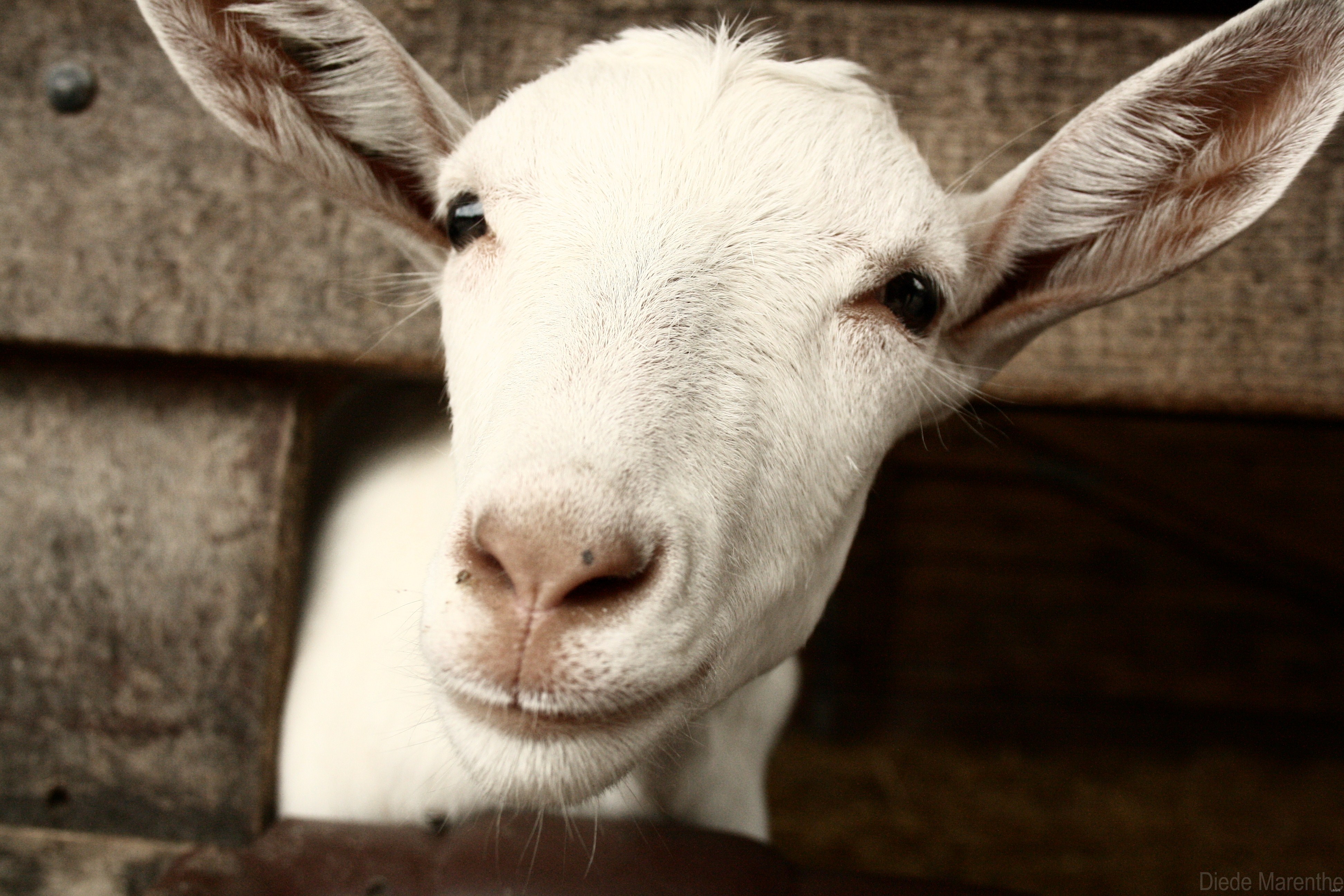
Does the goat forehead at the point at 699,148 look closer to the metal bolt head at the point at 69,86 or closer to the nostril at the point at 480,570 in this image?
the nostril at the point at 480,570

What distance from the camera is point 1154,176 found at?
143cm

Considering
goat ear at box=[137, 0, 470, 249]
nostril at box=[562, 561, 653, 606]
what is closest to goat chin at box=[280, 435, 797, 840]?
nostril at box=[562, 561, 653, 606]

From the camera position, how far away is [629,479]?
3.05 ft

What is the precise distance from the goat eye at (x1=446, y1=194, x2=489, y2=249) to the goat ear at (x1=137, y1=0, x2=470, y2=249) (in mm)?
186

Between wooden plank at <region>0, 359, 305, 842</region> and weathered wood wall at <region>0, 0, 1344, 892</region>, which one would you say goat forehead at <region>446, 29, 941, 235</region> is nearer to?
weathered wood wall at <region>0, 0, 1344, 892</region>

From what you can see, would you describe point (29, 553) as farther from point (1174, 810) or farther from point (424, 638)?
point (1174, 810)

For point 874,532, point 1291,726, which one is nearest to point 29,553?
point 874,532

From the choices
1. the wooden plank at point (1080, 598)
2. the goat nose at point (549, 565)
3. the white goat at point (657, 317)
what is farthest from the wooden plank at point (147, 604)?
the wooden plank at point (1080, 598)

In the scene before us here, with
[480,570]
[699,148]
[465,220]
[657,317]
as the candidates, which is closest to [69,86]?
[465,220]

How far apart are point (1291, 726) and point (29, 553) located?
207 inches

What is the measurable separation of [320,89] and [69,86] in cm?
61

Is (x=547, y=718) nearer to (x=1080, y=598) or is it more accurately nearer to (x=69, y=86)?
(x=69, y=86)

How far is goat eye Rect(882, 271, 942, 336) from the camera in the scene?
136cm

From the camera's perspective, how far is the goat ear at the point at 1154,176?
1.26m
